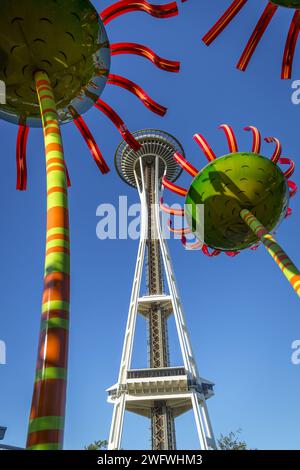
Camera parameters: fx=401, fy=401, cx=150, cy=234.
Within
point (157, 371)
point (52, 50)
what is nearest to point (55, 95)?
point (52, 50)

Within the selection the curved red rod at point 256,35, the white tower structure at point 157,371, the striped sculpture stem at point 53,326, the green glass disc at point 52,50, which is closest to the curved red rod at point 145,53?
the green glass disc at point 52,50

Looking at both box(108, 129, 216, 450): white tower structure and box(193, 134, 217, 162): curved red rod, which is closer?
box(193, 134, 217, 162): curved red rod

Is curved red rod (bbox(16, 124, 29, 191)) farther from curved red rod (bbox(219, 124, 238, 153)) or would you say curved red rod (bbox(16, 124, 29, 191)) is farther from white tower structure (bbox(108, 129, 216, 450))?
white tower structure (bbox(108, 129, 216, 450))

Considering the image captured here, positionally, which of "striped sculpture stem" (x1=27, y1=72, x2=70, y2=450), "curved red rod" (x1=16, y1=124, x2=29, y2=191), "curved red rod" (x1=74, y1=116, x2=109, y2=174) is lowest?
"striped sculpture stem" (x1=27, y1=72, x2=70, y2=450)

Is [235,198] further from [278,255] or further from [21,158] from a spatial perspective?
[21,158]

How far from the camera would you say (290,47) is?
4.84 meters

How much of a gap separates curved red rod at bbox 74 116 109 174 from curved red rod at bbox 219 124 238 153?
1.82 m

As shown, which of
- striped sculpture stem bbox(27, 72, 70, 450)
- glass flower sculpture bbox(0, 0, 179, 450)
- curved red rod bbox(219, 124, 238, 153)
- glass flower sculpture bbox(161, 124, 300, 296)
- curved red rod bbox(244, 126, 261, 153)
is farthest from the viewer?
curved red rod bbox(244, 126, 261, 153)

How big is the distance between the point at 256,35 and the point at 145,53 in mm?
1388

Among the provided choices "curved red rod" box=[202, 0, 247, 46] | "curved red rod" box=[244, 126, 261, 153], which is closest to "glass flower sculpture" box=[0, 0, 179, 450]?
"curved red rod" box=[202, 0, 247, 46]

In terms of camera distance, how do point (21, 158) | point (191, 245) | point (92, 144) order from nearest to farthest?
1. point (21, 158)
2. point (92, 144)
3. point (191, 245)

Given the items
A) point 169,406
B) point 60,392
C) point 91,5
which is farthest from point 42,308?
point 169,406

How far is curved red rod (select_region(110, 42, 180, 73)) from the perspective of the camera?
4.49 metres

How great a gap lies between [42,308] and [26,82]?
7.68ft
